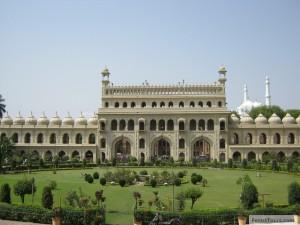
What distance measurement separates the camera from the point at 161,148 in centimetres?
5100

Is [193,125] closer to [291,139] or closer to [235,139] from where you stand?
[235,139]

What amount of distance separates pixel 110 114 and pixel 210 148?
39.0 feet

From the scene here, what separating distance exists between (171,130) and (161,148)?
8.21 feet

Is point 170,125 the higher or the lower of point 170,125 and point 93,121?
the lower

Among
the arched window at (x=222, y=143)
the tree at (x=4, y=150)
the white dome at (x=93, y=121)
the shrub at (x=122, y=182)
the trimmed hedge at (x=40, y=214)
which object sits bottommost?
the trimmed hedge at (x=40, y=214)

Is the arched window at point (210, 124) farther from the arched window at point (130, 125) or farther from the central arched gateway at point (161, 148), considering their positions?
the arched window at point (130, 125)

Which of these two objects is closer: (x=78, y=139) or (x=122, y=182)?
(x=122, y=182)

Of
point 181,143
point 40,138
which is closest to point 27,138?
point 40,138

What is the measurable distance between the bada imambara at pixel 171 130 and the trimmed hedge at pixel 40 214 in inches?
1284

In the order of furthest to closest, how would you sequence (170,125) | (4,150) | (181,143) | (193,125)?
1. (170,125)
2. (193,125)
3. (181,143)
4. (4,150)

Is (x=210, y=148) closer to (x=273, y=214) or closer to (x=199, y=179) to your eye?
(x=199, y=179)

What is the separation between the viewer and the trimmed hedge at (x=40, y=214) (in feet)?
52.7

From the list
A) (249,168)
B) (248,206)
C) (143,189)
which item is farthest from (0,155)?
(248,206)

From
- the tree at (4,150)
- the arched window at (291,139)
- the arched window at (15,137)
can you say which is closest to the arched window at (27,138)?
the arched window at (15,137)
